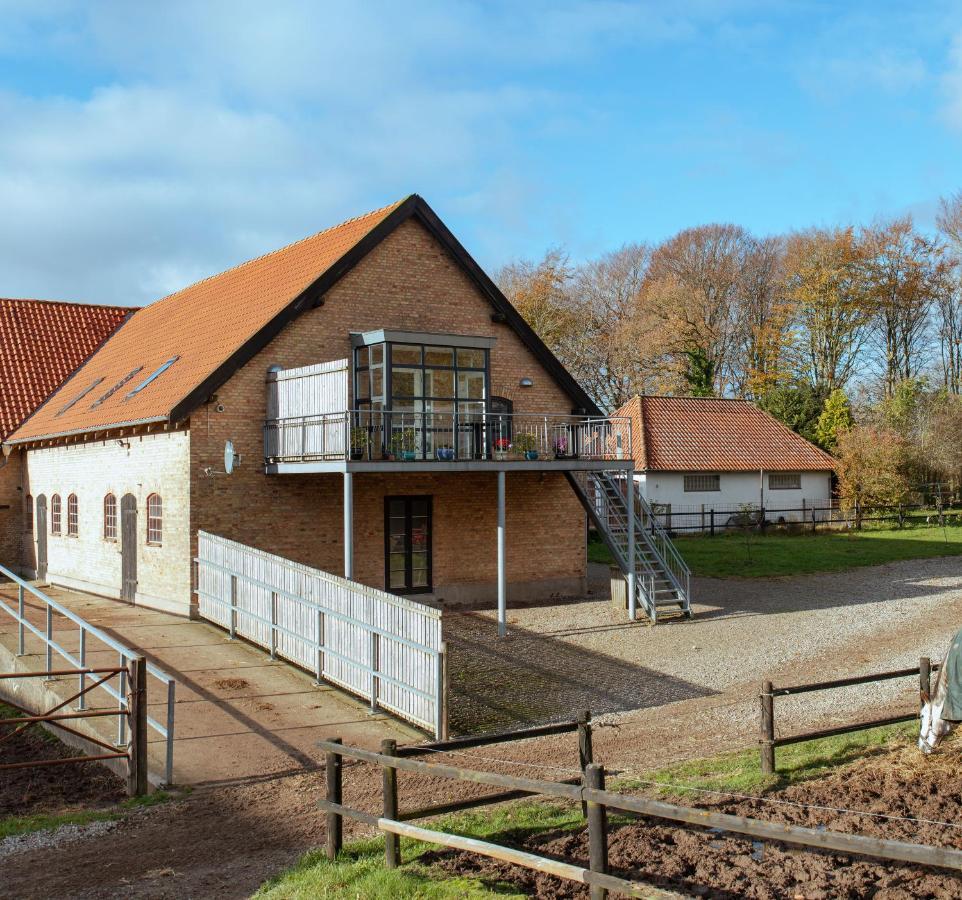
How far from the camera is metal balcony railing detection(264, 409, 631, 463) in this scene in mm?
17250

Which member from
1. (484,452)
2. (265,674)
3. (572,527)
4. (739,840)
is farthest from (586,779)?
(572,527)

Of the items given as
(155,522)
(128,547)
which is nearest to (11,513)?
(128,547)

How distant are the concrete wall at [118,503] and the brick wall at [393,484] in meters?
0.78

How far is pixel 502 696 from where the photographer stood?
43.4 ft

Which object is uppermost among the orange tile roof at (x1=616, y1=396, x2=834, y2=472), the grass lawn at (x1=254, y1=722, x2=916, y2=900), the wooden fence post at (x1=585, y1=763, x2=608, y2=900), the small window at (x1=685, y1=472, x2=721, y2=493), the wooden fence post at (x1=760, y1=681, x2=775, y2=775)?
the orange tile roof at (x1=616, y1=396, x2=834, y2=472)

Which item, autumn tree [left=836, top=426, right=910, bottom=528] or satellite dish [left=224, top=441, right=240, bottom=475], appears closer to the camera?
satellite dish [left=224, top=441, right=240, bottom=475]

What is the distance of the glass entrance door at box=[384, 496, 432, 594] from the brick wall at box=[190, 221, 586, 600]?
187 mm

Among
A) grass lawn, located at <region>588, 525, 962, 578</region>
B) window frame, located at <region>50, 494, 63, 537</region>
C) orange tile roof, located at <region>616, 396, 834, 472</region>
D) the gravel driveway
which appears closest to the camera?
the gravel driveway

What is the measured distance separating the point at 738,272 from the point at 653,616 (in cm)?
3523

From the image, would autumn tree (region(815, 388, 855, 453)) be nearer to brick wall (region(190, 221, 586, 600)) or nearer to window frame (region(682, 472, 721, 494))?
window frame (region(682, 472, 721, 494))

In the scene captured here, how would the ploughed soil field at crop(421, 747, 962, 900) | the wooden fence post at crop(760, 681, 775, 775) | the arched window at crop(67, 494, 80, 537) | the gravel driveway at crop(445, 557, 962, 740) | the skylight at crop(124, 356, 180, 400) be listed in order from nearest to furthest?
the ploughed soil field at crop(421, 747, 962, 900), the wooden fence post at crop(760, 681, 775, 775), the gravel driveway at crop(445, 557, 962, 740), the skylight at crop(124, 356, 180, 400), the arched window at crop(67, 494, 80, 537)

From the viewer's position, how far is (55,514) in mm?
24031

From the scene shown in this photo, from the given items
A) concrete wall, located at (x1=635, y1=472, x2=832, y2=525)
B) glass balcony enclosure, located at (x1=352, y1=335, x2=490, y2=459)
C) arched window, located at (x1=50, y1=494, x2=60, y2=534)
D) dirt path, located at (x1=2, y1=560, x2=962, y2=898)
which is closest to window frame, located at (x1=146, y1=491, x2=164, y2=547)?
glass balcony enclosure, located at (x1=352, y1=335, x2=490, y2=459)

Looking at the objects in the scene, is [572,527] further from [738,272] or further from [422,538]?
[738,272]
